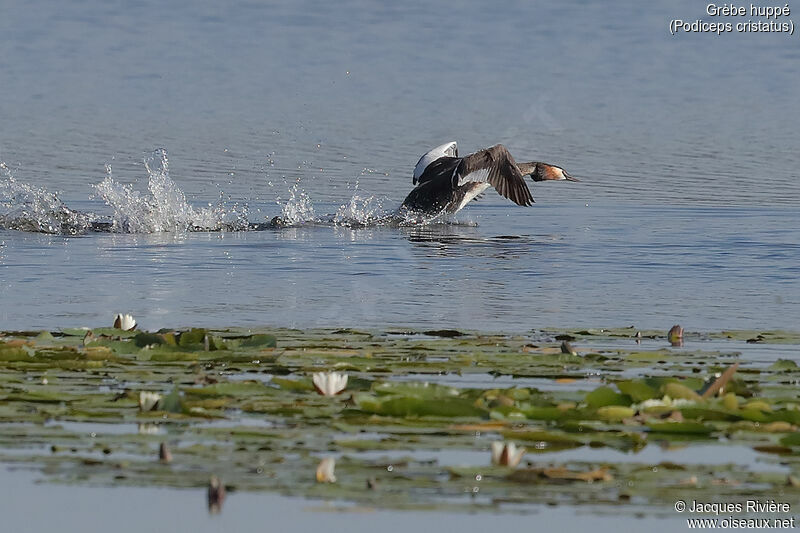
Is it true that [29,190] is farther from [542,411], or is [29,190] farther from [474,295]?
[542,411]

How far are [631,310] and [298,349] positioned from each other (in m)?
3.32

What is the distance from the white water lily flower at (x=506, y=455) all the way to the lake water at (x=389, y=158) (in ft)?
13.0

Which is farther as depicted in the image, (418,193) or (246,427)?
(418,193)

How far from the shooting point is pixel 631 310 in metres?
10.1

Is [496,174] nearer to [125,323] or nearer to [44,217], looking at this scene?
[44,217]

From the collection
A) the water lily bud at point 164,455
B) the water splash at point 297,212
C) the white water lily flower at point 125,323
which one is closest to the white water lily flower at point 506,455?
the water lily bud at point 164,455

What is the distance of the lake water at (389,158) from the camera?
10.7m

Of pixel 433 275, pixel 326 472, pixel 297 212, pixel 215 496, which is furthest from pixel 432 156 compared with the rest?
pixel 215 496

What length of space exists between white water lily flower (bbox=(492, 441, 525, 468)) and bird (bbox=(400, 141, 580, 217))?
38.2ft

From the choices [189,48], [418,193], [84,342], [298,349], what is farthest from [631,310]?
[189,48]

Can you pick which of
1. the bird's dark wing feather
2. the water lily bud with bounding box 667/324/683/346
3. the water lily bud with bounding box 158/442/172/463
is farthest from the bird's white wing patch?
the water lily bud with bounding box 158/442/172/463

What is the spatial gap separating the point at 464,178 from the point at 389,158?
5.00 metres

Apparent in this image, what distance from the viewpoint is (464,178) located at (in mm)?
16766

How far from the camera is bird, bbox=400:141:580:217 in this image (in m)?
16.7
